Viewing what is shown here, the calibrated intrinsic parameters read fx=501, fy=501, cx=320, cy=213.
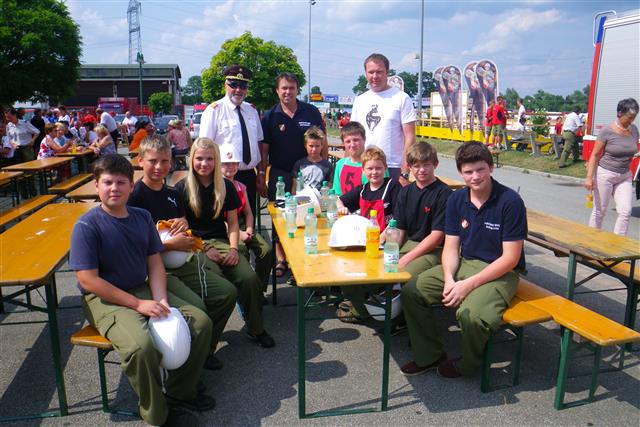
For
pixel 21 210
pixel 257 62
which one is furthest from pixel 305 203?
pixel 257 62

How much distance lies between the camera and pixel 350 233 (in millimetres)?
3451

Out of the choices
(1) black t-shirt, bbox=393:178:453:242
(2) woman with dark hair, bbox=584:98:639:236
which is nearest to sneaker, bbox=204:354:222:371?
(1) black t-shirt, bbox=393:178:453:242

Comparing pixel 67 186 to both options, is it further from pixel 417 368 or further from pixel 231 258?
pixel 417 368

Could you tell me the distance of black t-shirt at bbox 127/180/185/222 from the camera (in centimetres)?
366

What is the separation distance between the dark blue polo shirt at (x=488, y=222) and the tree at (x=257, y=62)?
39.6 meters

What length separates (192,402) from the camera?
307 cm

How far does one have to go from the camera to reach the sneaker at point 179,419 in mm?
2854

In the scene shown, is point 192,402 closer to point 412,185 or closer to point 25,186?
point 412,185

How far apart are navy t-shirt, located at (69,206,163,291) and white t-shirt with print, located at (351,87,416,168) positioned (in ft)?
8.95

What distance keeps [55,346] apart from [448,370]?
249 centimetres

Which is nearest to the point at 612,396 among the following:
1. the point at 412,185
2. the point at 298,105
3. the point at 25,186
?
the point at 412,185

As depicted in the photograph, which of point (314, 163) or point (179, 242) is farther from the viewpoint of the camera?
point (314, 163)

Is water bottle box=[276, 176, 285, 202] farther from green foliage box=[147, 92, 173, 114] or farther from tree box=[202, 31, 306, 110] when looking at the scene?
green foliage box=[147, 92, 173, 114]

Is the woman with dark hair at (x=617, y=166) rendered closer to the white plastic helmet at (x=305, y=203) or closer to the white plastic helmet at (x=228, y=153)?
the white plastic helmet at (x=305, y=203)
